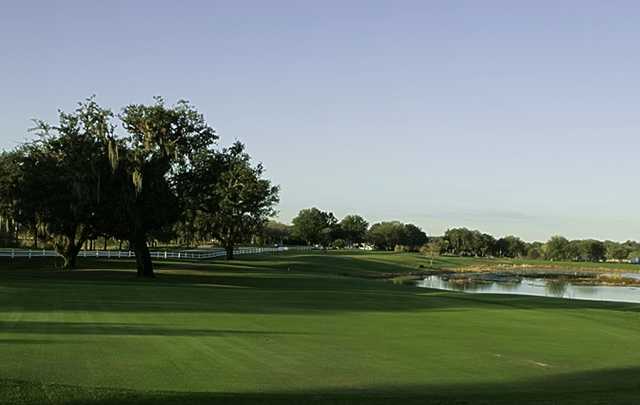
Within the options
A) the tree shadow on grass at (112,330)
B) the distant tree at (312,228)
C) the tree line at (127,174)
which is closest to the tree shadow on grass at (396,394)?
the tree shadow on grass at (112,330)

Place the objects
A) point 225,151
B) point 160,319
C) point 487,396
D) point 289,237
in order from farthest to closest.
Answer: point 289,237 < point 225,151 < point 160,319 < point 487,396

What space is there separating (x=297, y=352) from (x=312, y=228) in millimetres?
169338

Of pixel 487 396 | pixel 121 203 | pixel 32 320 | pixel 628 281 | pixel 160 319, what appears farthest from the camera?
pixel 628 281

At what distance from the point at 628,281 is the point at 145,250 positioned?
2311 inches

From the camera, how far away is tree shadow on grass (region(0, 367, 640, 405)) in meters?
10.3

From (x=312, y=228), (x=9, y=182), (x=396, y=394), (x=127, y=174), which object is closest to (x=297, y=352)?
(x=396, y=394)

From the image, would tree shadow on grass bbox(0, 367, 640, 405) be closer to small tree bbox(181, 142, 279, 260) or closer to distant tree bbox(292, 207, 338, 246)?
small tree bbox(181, 142, 279, 260)

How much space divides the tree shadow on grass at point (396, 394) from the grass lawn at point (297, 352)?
3 cm

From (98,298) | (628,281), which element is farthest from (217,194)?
(628,281)

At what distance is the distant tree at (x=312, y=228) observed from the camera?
18538 cm

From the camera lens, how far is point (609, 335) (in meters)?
23.2

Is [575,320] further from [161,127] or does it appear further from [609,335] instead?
[161,127]

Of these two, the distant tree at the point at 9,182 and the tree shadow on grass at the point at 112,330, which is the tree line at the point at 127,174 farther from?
the tree shadow on grass at the point at 112,330

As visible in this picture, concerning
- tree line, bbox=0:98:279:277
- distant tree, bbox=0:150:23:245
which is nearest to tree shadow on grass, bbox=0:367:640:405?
tree line, bbox=0:98:279:277
